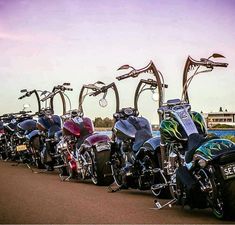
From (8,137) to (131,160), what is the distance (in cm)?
1029

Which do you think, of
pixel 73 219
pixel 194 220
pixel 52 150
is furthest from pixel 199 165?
pixel 52 150

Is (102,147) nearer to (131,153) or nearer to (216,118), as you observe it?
(131,153)

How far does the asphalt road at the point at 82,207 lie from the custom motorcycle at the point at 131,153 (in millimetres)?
256

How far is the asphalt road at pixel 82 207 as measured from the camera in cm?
642

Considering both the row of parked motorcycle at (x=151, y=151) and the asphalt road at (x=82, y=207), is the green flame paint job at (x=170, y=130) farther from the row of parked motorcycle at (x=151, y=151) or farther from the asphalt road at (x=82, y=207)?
the asphalt road at (x=82, y=207)

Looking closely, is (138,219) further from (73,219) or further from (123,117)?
(123,117)

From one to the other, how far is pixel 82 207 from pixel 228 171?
7.65ft

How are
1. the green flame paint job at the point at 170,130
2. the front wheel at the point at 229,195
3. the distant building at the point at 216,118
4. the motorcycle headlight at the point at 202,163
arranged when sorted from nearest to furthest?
the front wheel at the point at 229,195
the motorcycle headlight at the point at 202,163
the green flame paint job at the point at 170,130
the distant building at the point at 216,118

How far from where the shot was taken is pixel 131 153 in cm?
947

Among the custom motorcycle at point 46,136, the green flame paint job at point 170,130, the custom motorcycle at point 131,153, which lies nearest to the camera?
the green flame paint job at point 170,130

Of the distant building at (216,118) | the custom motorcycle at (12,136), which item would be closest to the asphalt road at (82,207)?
the distant building at (216,118)

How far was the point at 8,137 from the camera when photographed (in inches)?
743

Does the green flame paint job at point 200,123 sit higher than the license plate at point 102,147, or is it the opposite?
the green flame paint job at point 200,123

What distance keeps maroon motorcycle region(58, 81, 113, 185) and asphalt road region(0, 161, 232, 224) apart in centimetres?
37
